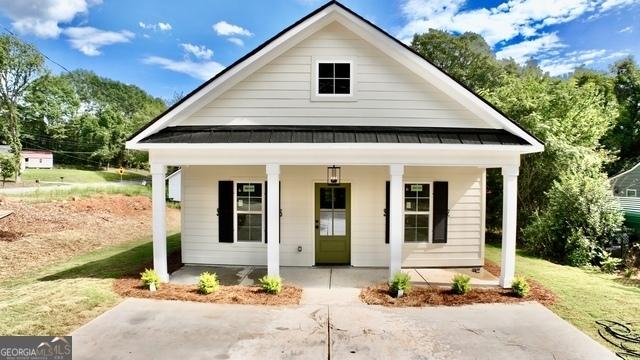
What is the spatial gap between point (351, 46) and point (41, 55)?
44855 mm

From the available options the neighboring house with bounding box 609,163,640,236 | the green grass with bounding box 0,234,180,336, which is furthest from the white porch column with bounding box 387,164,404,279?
the neighboring house with bounding box 609,163,640,236

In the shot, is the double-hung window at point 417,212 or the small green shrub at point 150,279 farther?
the double-hung window at point 417,212

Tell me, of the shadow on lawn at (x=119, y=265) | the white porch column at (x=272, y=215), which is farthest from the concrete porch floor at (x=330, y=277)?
the shadow on lawn at (x=119, y=265)

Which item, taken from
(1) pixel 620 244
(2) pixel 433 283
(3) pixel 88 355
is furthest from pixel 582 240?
(3) pixel 88 355

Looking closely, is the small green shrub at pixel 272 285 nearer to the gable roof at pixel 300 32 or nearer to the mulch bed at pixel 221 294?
the mulch bed at pixel 221 294

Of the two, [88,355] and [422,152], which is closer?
[88,355]

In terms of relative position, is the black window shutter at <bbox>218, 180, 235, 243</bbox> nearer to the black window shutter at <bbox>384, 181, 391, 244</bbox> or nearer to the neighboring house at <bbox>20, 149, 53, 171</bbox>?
the black window shutter at <bbox>384, 181, 391, 244</bbox>

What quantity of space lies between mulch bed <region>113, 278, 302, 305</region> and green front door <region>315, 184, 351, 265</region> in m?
1.99

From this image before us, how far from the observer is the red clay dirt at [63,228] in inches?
403

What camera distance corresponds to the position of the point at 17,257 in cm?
992

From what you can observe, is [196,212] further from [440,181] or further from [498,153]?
[498,153]

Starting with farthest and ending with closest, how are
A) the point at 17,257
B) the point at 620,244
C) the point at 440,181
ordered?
→ 1. the point at 620,244
2. the point at 17,257
3. the point at 440,181

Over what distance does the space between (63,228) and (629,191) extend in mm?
24214

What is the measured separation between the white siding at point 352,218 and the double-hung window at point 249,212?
0.20m
